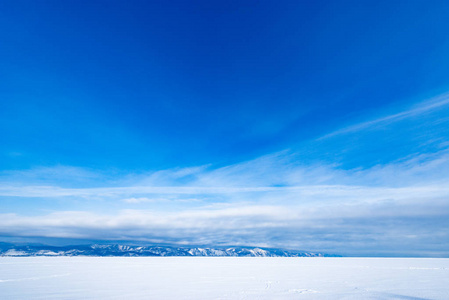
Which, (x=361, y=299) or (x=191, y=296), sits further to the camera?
(x=191, y=296)

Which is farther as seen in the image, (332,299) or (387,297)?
(387,297)

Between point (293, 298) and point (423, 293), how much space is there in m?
8.27

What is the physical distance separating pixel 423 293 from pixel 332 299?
21.8ft

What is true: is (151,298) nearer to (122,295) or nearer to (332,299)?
(122,295)

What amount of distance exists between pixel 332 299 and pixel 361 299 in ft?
4.77

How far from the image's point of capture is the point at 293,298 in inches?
512

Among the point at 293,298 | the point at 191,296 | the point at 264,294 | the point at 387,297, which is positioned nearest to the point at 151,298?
the point at 191,296

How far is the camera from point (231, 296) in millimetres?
13445

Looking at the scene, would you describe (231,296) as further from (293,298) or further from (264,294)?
(293,298)

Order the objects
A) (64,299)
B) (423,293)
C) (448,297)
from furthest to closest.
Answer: (423,293) → (448,297) → (64,299)

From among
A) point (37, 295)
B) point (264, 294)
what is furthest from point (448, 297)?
point (37, 295)

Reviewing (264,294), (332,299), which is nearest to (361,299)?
(332,299)

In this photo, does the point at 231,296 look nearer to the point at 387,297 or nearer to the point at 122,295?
the point at 122,295

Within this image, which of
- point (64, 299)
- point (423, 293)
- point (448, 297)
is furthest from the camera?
point (423, 293)
